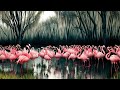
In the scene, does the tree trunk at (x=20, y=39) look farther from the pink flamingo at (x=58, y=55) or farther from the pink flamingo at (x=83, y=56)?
the pink flamingo at (x=83, y=56)

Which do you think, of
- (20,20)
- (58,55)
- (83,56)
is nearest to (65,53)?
(58,55)

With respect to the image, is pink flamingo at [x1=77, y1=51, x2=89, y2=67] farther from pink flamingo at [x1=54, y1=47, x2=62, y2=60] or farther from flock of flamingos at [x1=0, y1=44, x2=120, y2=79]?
pink flamingo at [x1=54, y1=47, x2=62, y2=60]

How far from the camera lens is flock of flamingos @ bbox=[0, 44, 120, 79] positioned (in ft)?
11.6

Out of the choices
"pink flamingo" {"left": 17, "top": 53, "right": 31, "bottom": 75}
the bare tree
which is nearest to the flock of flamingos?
"pink flamingo" {"left": 17, "top": 53, "right": 31, "bottom": 75}

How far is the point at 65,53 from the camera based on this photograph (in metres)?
3.58

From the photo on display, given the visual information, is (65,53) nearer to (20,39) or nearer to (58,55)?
(58,55)

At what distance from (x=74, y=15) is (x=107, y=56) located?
0.62 metres

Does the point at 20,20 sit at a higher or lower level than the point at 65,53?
higher

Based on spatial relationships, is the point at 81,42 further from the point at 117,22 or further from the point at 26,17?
the point at 26,17

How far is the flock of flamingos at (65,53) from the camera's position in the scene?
3547 millimetres

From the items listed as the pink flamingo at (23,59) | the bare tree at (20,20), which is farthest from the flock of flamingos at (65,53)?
the bare tree at (20,20)

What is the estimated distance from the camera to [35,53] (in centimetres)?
356
